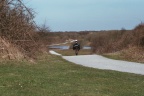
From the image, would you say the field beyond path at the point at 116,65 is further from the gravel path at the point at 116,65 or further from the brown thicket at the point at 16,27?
the brown thicket at the point at 16,27

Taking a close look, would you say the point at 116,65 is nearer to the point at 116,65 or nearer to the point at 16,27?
the point at 116,65

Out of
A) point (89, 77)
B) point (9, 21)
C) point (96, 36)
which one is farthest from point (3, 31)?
point (96, 36)


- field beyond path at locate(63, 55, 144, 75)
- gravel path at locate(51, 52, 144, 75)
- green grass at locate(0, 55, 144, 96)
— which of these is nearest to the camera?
green grass at locate(0, 55, 144, 96)

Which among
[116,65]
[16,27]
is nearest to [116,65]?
[116,65]

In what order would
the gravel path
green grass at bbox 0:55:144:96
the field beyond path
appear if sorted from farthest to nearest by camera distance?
the gravel path → the field beyond path → green grass at bbox 0:55:144:96

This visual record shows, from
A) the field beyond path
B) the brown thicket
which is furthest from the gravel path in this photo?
the brown thicket

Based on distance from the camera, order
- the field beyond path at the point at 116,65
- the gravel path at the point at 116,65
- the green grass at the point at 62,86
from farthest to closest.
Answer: the gravel path at the point at 116,65
the field beyond path at the point at 116,65
the green grass at the point at 62,86

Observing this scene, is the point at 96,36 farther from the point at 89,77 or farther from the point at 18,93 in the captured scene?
the point at 18,93

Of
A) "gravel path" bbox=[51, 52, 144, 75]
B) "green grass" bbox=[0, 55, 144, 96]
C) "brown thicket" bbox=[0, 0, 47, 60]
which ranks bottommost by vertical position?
"gravel path" bbox=[51, 52, 144, 75]

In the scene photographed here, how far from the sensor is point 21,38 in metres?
20.5

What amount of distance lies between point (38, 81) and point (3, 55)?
6896 millimetres

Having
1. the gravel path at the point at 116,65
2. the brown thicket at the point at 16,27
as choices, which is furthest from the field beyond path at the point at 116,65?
the brown thicket at the point at 16,27

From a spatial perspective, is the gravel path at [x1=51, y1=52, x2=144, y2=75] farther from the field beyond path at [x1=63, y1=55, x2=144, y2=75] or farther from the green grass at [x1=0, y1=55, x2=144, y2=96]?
the green grass at [x1=0, y1=55, x2=144, y2=96]

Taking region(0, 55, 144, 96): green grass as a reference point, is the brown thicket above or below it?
above
